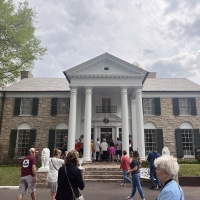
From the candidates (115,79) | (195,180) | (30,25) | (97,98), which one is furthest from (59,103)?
(195,180)

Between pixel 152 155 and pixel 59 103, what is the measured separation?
39.8 feet

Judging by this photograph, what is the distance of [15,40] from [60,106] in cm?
796

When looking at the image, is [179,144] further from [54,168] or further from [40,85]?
[40,85]

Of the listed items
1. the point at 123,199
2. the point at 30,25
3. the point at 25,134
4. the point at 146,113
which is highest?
the point at 30,25

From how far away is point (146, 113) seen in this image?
1847 cm

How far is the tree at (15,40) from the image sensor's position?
39.9ft

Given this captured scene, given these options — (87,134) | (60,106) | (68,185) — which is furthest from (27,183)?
(60,106)

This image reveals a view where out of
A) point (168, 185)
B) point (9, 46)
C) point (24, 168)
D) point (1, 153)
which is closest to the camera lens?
point (168, 185)

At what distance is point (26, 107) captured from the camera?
61.3ft

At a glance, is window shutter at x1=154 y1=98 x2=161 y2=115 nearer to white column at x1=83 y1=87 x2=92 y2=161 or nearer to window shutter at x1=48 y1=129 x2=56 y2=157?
white column at x1=83 y1=87 x2=92 y2=161

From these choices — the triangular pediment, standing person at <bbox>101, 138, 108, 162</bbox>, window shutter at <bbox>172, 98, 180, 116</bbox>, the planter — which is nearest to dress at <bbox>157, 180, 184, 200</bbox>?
the planter

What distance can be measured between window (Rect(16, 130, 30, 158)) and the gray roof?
12.0 meters

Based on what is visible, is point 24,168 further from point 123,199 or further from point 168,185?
point 168,185

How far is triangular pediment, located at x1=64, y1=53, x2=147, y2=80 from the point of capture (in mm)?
15234
